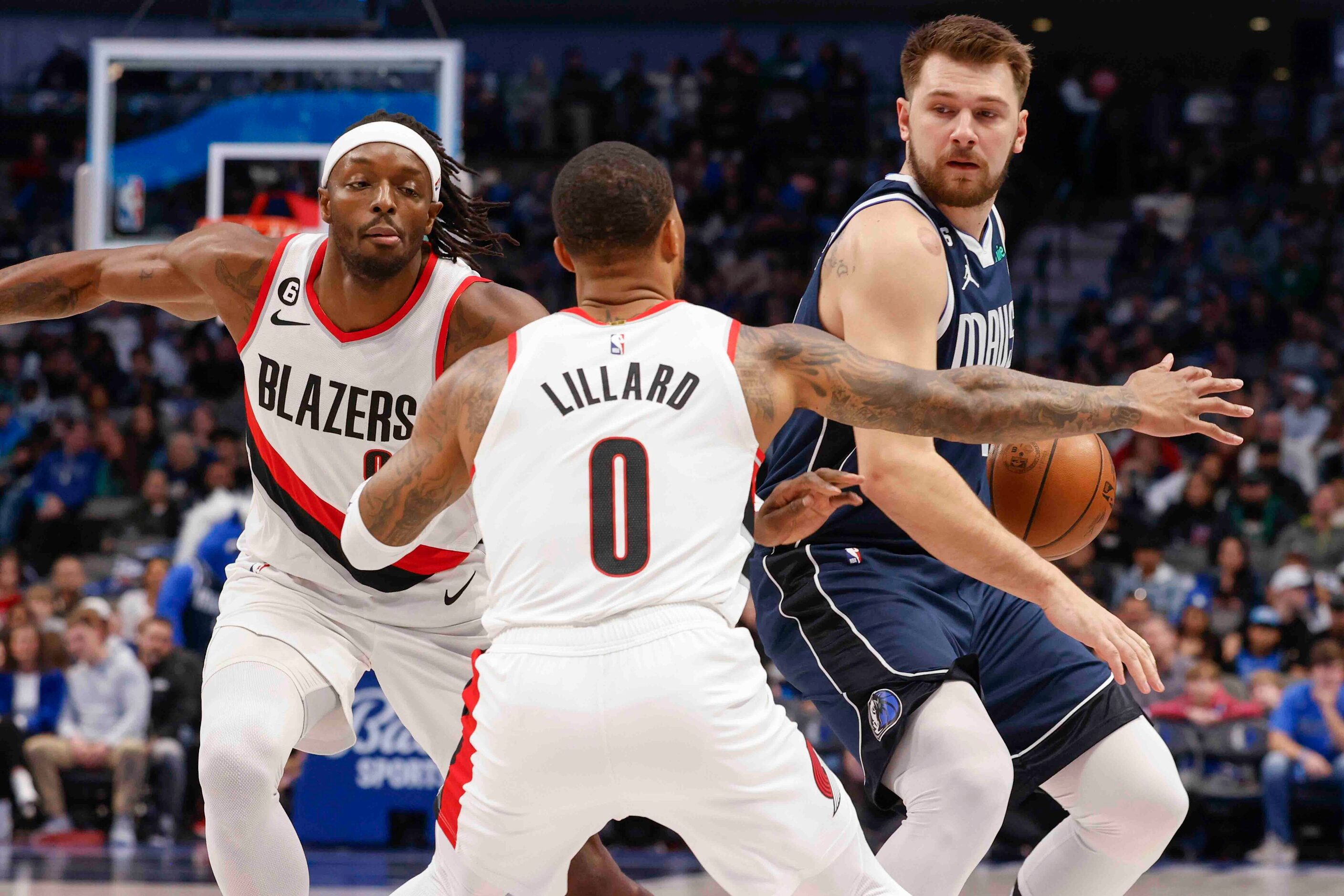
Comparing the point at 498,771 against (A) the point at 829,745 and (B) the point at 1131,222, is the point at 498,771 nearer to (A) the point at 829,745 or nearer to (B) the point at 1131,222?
(A) the point at 829,745

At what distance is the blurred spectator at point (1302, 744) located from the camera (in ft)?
31.1

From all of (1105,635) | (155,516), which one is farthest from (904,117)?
(155,516)

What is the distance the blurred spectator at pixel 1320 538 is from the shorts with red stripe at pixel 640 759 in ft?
31.9

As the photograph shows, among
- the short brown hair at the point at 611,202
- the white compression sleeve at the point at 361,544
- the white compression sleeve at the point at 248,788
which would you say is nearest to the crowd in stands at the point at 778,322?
the white compression sleeve at the point at 248,788

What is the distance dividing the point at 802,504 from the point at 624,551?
0.64 m

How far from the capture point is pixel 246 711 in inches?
154

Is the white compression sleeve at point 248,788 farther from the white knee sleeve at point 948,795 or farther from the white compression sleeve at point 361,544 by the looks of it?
the white knee sleeve at point 948,795

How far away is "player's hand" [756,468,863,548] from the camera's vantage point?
3.59 meters

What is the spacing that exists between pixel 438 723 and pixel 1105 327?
12.6 metres

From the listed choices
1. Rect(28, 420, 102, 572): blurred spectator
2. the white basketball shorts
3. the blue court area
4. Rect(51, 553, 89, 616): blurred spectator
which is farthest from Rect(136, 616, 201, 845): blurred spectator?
the white basketball shorts

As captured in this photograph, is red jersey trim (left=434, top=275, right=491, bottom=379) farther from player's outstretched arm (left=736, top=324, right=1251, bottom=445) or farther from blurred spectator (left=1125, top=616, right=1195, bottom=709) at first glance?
blurred spectator (left=1125, top=616, right=1195, bottom=709)

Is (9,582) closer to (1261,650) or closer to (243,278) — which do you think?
(243,278)

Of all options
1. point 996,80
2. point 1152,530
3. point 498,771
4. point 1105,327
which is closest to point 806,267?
point 1105,327

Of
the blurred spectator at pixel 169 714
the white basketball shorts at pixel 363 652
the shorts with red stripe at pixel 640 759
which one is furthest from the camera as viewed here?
the blurred spectator at pixel 169 714
